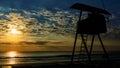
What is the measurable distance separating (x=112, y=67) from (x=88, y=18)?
241 inches

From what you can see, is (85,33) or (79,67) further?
(79,67)

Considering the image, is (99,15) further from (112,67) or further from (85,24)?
→ (112,67)

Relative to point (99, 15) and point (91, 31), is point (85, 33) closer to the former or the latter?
point (91, 31)

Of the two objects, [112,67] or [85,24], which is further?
[112,67]

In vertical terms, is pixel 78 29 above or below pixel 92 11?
below

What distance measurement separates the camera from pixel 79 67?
102ft

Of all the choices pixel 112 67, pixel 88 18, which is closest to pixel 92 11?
pixel 88 18

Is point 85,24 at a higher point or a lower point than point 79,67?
higher

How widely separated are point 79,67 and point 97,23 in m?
5.67

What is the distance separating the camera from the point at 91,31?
2831 centimetres

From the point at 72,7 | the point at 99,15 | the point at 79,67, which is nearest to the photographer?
the point at 72,7

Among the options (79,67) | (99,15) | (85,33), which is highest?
(99,15)

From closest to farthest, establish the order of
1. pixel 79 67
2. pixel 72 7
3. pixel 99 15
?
1. pixel 72 7
2. pixel 99 15
3. pixel 79 67

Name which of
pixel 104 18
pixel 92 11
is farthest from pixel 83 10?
pixel 104 18
